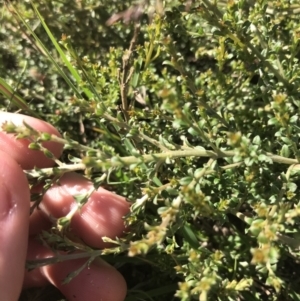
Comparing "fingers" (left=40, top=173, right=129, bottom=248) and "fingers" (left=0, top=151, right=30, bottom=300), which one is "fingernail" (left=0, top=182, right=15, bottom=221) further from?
"fingers" (left=40, top=173, right=129, bottom=248)

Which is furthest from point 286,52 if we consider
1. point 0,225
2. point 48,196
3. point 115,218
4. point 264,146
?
point 0,225

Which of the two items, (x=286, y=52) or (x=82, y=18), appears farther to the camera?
(x=82, y=18)

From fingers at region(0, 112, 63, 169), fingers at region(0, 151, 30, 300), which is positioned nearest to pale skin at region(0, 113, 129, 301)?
fingers at region(0, 112, 63, 169)

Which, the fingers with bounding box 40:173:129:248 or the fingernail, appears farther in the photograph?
the fingers with bounding box 40:173:129:248

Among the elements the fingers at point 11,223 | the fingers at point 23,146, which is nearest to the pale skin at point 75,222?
the fingers at point 23,146

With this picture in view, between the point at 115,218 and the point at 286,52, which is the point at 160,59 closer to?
the point at 286,52

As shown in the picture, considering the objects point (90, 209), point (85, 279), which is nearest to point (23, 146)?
point (90, 209)
